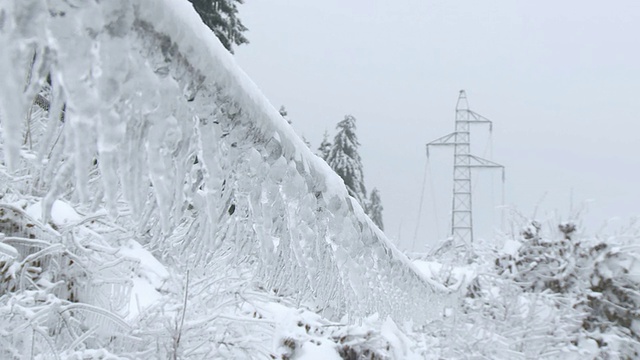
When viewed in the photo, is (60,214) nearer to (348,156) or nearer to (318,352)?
(318,352)

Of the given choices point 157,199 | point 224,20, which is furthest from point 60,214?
point 224,20

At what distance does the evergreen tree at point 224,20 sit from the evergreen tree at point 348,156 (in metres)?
9.35

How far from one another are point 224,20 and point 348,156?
1177 cm

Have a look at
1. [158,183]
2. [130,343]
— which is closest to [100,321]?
[130,343]

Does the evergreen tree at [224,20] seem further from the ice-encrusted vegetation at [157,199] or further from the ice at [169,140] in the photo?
the ice at [169,140]

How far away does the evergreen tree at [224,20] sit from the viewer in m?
16.1

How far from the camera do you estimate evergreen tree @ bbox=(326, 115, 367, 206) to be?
89.0ft

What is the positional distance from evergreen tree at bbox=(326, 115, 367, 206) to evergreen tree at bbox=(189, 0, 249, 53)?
935cm

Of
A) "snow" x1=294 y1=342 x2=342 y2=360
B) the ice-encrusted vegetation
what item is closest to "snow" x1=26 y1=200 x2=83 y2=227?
the ice-encrusted vegetation

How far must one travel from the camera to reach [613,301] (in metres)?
A: 6.71

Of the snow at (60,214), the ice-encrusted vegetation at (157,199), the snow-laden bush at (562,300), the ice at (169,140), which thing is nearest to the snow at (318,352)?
the ice-encrusted vegetation at (157,199)

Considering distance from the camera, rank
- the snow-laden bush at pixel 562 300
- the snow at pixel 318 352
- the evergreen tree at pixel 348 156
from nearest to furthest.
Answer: the snow at pixel 318 352
the snow-laden bush at pixel 562 300
the evergreen tree at pixel 348 156

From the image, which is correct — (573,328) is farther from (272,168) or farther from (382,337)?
(272,168)

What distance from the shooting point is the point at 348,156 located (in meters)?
28.0
